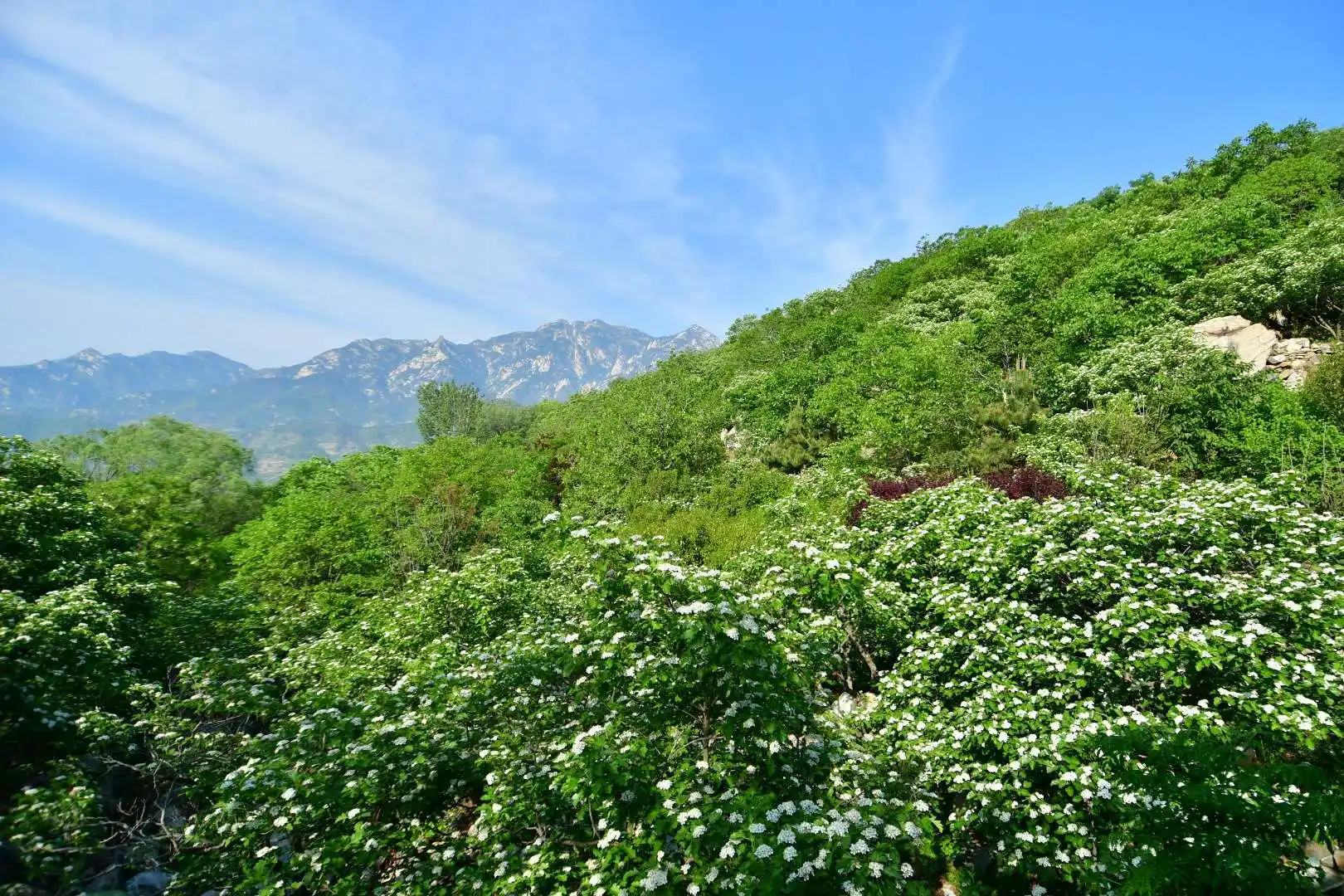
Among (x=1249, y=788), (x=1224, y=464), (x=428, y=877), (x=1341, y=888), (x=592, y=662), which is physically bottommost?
(x=428, y=877)

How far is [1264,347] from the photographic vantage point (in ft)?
92.6

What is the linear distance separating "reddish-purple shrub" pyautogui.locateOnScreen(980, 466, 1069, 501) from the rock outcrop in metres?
14.3

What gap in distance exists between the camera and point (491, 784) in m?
9.04

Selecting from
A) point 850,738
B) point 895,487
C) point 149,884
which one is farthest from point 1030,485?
point 149,884

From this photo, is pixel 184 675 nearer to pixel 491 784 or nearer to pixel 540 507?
pixel 491 784

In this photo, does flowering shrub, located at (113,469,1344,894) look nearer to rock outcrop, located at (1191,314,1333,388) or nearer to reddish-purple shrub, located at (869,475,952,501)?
reddish-purple shrub, located at (869,475,952,501)

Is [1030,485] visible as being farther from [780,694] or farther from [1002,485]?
[780,694]

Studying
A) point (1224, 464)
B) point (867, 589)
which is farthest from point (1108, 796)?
point (1224, 464)

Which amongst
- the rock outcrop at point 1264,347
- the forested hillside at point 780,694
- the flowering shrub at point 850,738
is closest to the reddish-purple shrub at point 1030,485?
the forested hillside at point 780,694

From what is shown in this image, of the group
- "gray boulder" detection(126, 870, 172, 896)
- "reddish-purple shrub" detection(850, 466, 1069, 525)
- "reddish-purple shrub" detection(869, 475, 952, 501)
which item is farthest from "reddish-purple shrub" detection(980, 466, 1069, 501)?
"gray boulder" detection(126, 870, 172, 896)

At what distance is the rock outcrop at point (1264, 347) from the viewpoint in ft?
86.4

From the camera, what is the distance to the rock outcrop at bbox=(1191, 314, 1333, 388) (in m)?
26.3

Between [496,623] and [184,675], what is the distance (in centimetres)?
713

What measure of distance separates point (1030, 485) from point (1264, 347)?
64.9 ft
